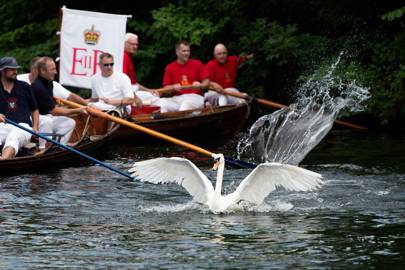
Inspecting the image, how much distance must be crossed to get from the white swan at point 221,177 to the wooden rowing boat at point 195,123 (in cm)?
582

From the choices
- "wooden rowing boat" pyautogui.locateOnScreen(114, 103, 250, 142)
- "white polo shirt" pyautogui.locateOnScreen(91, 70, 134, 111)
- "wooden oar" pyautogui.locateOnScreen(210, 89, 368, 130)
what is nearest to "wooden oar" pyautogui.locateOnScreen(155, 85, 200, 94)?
"wooden rowing boat" pyautogui.locateOnScreen(114, 103, 250, 142)

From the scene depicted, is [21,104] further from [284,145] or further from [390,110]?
[390,110]

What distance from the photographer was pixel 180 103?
1922cm

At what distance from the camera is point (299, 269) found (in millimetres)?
9008

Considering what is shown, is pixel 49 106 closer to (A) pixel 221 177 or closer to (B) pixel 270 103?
(A) pixel 221 177

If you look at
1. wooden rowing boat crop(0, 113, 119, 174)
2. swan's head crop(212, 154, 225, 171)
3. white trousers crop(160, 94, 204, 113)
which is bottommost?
wooden rowing boat crop(0, 113, 119, 174)

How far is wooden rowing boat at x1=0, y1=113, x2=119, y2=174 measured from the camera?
1391cm

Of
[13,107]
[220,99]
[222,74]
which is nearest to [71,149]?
[13,107]

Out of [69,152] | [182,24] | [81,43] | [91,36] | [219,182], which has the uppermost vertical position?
[182,24]

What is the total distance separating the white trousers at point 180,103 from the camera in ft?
62.6

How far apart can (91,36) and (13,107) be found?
5101 millimetres

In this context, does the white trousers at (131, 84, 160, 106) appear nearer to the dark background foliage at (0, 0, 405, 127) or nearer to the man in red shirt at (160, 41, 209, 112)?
the man in red shirt at (160, 41, 209, 112)

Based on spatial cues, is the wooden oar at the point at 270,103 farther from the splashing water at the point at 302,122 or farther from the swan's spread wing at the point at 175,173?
the swan's spread wing at the point at 175,173

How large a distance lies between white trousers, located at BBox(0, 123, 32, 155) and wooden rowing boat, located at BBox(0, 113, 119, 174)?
0.18m
